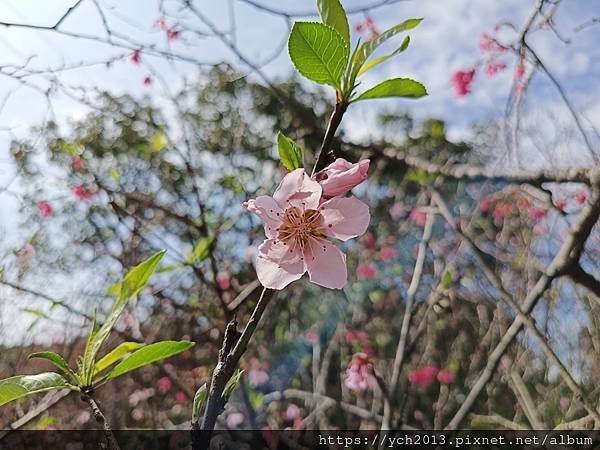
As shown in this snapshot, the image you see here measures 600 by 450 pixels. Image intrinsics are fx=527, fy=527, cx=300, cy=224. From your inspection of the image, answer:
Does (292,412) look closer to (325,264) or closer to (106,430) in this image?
(325,264)

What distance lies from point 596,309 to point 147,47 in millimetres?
2254

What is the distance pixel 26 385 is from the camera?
1.75ft

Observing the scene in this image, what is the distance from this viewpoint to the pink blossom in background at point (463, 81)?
10.7 feet

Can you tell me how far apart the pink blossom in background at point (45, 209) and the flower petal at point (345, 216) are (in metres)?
3.54

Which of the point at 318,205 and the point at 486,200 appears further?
the point at 486,200

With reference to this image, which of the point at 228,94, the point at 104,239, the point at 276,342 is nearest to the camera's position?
the point at 276,342

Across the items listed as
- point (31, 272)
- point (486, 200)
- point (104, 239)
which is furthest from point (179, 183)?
point (486, 200)

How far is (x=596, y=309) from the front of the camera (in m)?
2.39

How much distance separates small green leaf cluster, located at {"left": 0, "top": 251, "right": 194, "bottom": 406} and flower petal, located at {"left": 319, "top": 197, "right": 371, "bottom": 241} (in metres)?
0.21

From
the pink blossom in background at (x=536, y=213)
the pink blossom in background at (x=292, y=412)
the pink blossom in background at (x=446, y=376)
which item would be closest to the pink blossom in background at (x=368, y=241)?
the pink blossom in background at (x=446, y=376)

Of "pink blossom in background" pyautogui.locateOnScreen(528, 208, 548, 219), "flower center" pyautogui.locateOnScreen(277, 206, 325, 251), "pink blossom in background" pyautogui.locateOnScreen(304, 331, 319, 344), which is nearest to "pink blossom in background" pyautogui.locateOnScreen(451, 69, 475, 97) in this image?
"pink blossom in background" pyautogui.locateOnScreen(528, 208, 548, 219)

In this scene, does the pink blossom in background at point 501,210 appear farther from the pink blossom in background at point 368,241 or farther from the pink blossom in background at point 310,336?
the pink blossom in background at point 310,336

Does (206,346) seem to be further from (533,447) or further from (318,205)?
(318,205)

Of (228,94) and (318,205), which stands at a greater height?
(318,205)
